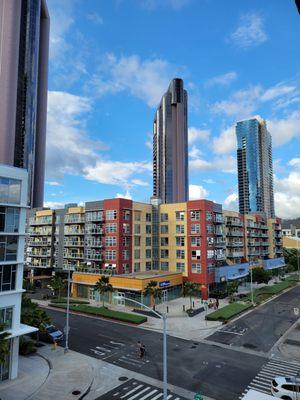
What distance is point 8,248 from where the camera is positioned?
2692cm

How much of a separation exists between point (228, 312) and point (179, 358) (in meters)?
19.7

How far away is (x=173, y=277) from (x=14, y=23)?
129690mm

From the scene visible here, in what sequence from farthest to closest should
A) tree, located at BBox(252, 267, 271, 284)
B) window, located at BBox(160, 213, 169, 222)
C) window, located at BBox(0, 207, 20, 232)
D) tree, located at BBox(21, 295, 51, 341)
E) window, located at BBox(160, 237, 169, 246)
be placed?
tree, located at BBox(252, 267, 271, 284) → window, located at BBox(160, 213, 169, 222) → window, located at BBox(160, 237, 169, 246) → tree, located at BBox(21, 295, 51, 341) → window, located at BBox(0, 207, 20, 232)

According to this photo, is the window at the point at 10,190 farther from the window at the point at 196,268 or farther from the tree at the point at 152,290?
the window at the point at 196,268

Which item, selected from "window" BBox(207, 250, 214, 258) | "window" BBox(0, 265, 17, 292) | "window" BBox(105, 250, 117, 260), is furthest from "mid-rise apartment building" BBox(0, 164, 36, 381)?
"window" BBox(207, 250, 214, 258)

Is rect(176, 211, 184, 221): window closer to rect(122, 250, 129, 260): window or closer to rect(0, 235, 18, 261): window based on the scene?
rect(122, 250, 129, 260): window

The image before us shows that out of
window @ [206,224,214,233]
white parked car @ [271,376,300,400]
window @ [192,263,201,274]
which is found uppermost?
window @ [206,224,214,233]

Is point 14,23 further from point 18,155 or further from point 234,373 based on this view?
point 234,373

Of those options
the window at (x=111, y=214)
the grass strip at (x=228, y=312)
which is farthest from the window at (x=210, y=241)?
the window at (x=111, y=214)

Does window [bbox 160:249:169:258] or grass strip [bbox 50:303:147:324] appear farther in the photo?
window [bbox 160:249:169:258]

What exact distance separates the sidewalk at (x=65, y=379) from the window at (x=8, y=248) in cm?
992

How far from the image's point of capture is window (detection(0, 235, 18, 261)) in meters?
26.5

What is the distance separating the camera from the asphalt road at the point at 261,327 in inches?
1441

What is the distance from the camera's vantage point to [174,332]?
132 ft
